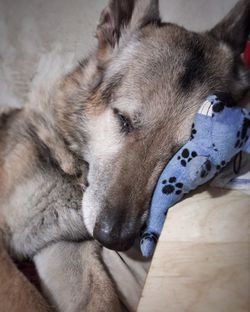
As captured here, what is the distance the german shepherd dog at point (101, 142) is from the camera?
4.71ft

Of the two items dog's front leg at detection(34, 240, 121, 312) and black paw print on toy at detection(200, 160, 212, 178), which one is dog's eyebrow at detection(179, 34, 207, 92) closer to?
black paw print on toy at detection(200, 160, 212, 178)

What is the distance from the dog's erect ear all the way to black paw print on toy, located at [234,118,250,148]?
0.62 meters

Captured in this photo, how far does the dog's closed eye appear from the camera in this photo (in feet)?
4.87

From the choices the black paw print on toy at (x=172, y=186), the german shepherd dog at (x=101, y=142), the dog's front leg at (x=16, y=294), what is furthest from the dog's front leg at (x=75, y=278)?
the black paw print on toy at (x=172, y=186)

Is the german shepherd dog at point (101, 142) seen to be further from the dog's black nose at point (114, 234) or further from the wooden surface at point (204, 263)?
the wooden surface at point (204, 263)

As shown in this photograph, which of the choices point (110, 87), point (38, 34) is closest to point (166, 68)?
point (110, 87)

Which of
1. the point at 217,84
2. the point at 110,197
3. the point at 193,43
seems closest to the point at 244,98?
the point at 217,84

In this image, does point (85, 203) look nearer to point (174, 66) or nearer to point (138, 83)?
point (138, 83)

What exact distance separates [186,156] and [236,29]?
2.40ft

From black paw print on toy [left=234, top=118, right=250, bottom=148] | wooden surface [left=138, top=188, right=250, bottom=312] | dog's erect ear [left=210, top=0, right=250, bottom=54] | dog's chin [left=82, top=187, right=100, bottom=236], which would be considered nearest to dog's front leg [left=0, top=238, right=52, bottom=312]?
dog's chin [left=82, top=187, right=100, bottom=236]

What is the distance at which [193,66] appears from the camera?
1506mm

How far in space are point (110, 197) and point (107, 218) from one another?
0.24 ft

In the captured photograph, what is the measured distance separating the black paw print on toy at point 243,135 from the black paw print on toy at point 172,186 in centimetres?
20

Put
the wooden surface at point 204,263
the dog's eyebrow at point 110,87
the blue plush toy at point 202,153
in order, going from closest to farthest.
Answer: the wooden surface at point 204,263 → the blue plush toy at point 202,153 → the dog's eyebrow at point 110,87
